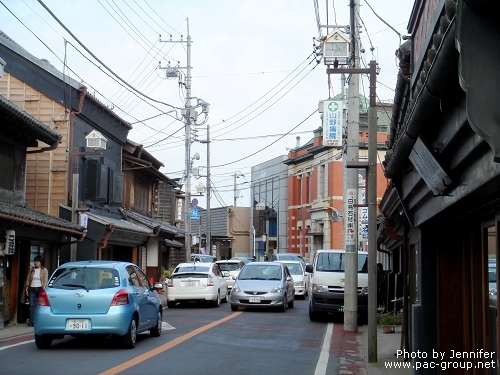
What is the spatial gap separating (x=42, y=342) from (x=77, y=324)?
107 cm

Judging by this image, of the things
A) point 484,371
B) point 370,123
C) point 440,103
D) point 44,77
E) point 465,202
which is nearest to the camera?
point 440,103

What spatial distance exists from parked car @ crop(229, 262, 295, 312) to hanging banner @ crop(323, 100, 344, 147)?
488 cm

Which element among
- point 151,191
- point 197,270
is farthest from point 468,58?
point 151,191

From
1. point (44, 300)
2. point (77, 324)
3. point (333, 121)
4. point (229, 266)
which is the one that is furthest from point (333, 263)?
point (229, 266)

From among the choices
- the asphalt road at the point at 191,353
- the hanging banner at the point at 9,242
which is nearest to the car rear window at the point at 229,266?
the asphalt road at the point at 191,353

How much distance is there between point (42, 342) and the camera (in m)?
13.3

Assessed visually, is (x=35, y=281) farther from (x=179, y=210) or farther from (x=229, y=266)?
(x=179, y=210)

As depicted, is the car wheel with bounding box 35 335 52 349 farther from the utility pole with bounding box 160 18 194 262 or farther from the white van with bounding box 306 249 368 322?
the utility pole with bounding box 160 18 194 262

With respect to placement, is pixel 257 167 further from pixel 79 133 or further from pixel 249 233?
pixel 79 133

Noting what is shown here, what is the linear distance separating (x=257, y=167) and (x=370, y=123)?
5734cm

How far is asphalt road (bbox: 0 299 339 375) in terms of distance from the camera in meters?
11.1

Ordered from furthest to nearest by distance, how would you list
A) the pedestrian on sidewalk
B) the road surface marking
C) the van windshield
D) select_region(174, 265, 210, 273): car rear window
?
select_region(174, 265, 210, 273): car rear window < the van windshield < the pedestrian on sidewalk < the road surface marking

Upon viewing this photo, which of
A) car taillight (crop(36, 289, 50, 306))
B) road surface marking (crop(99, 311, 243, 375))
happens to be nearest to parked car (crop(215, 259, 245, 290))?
road surface marking (crop(99, 311, 243, 375))

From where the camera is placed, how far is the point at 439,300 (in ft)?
28.8
